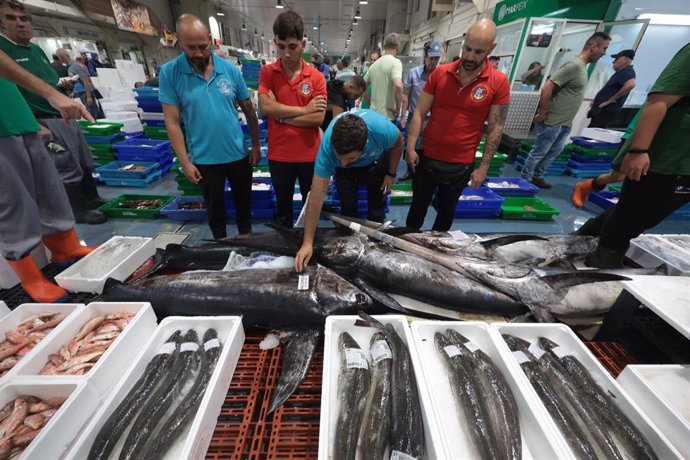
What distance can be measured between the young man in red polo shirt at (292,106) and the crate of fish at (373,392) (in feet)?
6.46

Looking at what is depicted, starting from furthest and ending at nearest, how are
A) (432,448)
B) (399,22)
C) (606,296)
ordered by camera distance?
(399,22) < (606,296) < (432,448)

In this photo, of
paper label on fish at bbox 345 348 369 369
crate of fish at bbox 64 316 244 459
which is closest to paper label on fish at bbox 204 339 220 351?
crate of fish at bbox 64 316 244 459

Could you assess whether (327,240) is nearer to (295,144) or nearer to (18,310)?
(295,144)

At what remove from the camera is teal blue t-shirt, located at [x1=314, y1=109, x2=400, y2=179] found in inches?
86.6

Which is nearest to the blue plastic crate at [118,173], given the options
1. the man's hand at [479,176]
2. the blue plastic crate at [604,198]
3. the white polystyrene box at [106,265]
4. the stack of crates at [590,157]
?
the white polystyrene box at [106,265]

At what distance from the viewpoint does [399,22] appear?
2080 cm

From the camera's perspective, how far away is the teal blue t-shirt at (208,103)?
105 inches

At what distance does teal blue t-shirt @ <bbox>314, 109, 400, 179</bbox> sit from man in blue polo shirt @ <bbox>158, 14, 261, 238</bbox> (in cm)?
114

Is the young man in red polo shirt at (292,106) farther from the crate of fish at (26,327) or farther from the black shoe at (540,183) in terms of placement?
the black shoe at (540,183)

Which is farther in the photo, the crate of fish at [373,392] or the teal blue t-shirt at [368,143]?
the teal blue t-shirt at [368,143]

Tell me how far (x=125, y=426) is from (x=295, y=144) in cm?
254

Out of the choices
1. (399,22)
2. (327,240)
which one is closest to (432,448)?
(327,240)

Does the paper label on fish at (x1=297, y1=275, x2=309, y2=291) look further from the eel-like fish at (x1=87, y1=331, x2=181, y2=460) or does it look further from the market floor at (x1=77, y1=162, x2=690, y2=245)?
the market floor at (x1=77, y1=162, x2=690, y2=245)

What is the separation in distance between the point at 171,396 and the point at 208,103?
248 cm
